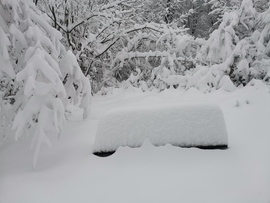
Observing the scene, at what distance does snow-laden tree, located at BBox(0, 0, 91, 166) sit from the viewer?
3.85 m

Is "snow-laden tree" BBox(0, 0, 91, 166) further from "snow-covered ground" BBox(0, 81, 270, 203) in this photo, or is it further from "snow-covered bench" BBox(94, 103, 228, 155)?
"snow-covered bench" BBox(94, 103, 228, 155)

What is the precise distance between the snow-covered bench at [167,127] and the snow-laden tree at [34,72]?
26.4 inches

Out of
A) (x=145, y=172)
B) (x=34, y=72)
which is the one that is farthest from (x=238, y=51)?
(x=34, y=72)

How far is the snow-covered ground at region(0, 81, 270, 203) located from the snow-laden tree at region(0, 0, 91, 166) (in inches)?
15.0

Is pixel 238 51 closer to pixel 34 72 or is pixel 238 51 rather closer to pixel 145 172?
pixel 145 172

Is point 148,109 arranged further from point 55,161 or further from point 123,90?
point 123,90

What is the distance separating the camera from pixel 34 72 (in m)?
3.80

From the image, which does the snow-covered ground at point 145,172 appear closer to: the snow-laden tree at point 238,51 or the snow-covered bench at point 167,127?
the snow-covered bench at point 167,127

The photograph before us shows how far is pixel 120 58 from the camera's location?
9.26 metres

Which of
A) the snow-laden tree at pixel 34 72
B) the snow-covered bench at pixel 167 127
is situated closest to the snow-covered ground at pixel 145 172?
the snow-covered bench at pixel 167 127

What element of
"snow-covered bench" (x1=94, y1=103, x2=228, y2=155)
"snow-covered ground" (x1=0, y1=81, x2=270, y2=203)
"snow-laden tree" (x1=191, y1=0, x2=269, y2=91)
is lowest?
"snow-covered ground" (x1=0, y1=81, x2=270, y2=203)

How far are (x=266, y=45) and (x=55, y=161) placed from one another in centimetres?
566

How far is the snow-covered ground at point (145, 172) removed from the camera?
3.12m

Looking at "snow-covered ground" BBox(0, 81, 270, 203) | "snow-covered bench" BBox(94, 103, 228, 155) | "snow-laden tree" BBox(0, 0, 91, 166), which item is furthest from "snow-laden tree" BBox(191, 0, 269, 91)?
"snow-laden tree" BBox(0, 0, 91, 166)
